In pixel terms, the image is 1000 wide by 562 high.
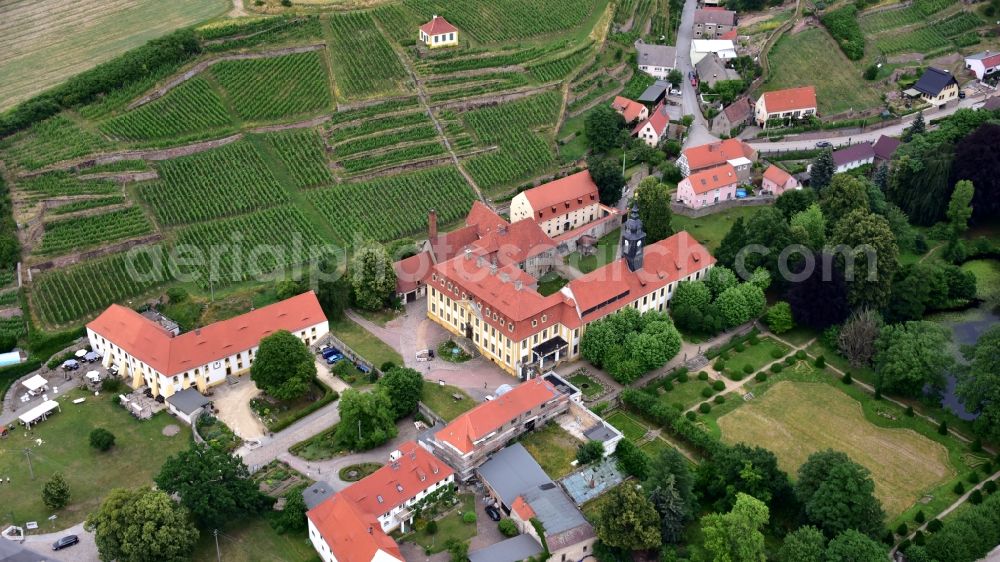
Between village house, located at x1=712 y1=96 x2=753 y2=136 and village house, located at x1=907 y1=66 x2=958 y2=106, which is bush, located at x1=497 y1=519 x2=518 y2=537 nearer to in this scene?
village house, located at x1=712 y1=96 x2=753 y2=136

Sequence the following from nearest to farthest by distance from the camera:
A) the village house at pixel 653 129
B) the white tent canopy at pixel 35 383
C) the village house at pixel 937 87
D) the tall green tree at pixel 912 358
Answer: the tall green tree at pixel 912 358, the white tent canopy at pixel 35 383, the village house at pixel 653 129, the village house at pixel 937 87

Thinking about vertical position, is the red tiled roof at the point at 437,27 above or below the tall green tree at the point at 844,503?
above

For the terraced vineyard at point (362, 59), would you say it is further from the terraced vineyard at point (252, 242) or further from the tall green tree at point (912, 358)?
the tall green tree at point (912, 358)

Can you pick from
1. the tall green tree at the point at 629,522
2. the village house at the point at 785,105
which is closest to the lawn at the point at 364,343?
the tall green tree at the point at 629,522

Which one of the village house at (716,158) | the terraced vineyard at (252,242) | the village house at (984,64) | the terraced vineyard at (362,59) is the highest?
the terraced vineyard at (362,59)

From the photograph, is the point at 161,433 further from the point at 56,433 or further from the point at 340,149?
the point at 340,149

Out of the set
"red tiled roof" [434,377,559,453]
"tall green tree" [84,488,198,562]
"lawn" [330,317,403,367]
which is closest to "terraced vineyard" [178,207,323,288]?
"lawn" [330,317,403,367]

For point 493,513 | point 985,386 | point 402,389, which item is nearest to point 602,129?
point 402,389

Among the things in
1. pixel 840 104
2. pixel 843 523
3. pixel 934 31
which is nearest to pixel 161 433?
pixel 843 523
